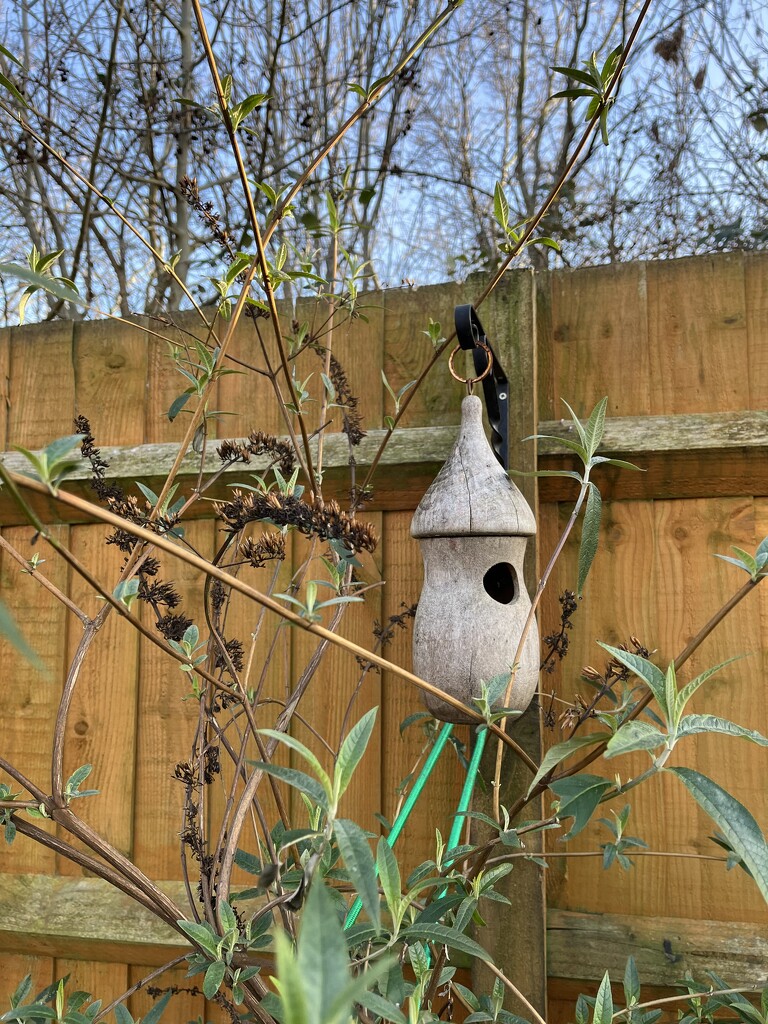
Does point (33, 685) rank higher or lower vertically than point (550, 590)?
lower

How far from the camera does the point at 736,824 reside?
2.39 feet

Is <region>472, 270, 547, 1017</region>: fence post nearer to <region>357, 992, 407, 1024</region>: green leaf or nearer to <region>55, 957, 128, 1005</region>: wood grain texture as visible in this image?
<region>357, 992, 407, 1024</region>: green leaf

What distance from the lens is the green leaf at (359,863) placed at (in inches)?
22.2

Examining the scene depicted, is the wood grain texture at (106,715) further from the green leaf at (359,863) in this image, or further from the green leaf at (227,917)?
the green leaf at (359,863)

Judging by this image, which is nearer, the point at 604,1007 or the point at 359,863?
the point at 359,863

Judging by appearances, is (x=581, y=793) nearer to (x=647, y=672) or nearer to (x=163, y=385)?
(x=647, y=672)

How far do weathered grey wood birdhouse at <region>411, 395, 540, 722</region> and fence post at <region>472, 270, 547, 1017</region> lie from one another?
0.24 metres

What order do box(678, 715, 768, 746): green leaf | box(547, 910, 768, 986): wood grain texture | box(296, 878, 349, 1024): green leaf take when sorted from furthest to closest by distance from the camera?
box(547, 910, 768, 986): wood grain texture < box(678, 715, 768, 746): green leaf < box(296, 878, 349, 1024): green leaf

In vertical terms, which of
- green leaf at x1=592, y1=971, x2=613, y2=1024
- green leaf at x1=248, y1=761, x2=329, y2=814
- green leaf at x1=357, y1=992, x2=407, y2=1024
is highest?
green leaf at x1=248, y1=761, x2=329, y2=814

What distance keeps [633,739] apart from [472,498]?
622mm

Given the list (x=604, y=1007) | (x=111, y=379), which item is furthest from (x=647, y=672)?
(x=111, y=379)

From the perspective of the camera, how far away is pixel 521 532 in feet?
4.44

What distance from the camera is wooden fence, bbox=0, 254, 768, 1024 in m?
1.57

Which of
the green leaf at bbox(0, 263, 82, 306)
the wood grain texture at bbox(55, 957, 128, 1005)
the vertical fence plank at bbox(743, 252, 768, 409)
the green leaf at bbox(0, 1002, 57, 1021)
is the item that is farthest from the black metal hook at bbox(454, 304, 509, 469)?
the wood grain texture at bbox(55, 957, 128, 1005)
